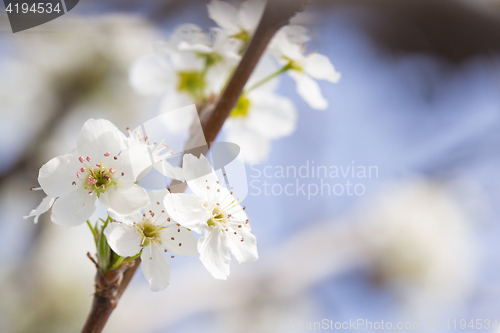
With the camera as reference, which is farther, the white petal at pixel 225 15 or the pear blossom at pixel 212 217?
the white petal at pixel 225 15

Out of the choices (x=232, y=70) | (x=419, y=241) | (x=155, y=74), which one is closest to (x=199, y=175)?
(x=232, y=70)

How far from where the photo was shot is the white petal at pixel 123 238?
0.19 metres

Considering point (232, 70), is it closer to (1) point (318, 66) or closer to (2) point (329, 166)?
(1) point (318, 66)

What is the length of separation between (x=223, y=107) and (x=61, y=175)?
0.41 feet

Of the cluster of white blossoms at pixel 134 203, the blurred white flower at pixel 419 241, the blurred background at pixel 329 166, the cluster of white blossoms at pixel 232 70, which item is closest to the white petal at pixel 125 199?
the cluster of white blossoms at pixel 134 203

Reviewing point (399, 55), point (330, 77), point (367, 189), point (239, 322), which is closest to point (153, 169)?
point (330, 77)

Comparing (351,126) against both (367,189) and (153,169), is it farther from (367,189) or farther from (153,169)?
(153,169)

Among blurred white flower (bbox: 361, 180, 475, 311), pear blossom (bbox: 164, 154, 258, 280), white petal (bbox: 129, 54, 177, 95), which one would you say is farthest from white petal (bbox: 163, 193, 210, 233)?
blurred white flower (bbox: 361, 180, 475, 311)

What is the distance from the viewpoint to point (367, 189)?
1.88 ft

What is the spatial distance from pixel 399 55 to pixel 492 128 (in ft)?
0.79

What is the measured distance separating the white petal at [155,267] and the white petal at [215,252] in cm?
3

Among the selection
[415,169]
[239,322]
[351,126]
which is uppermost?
[351,126]

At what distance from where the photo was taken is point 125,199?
198mm

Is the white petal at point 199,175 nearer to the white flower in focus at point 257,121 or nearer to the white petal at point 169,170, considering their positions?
the white petal at point 169,170
